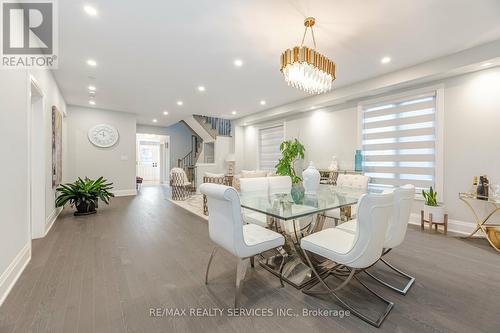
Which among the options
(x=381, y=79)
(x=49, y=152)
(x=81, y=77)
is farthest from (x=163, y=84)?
(x=381, y=79)

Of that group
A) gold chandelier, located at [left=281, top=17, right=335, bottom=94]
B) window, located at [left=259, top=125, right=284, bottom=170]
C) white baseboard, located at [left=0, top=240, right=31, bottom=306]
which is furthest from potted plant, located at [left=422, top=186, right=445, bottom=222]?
white baseboard, located at [left=0, top=240, right=31, bottom=306]

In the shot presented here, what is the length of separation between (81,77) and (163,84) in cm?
147

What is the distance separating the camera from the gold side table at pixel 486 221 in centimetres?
278

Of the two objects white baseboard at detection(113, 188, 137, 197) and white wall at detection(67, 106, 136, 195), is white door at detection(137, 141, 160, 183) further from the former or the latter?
white wall at detection(67, 106, 136, 195)

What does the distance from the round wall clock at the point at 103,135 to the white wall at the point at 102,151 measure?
0.10 metres

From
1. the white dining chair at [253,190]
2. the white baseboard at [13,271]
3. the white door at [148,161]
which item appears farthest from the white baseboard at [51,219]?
the white door at [148,161]

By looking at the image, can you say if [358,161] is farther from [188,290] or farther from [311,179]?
[188,290]

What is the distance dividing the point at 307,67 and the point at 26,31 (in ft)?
11.0

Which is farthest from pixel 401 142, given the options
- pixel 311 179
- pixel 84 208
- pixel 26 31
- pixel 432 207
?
pixel 84 208

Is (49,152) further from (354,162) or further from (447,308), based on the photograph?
(354,162)

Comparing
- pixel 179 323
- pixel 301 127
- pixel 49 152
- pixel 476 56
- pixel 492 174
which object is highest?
pixel 476 56

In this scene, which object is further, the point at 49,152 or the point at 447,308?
the point at 49,152

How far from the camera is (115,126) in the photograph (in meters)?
6.76

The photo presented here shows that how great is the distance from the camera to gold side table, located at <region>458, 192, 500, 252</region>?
278cm
